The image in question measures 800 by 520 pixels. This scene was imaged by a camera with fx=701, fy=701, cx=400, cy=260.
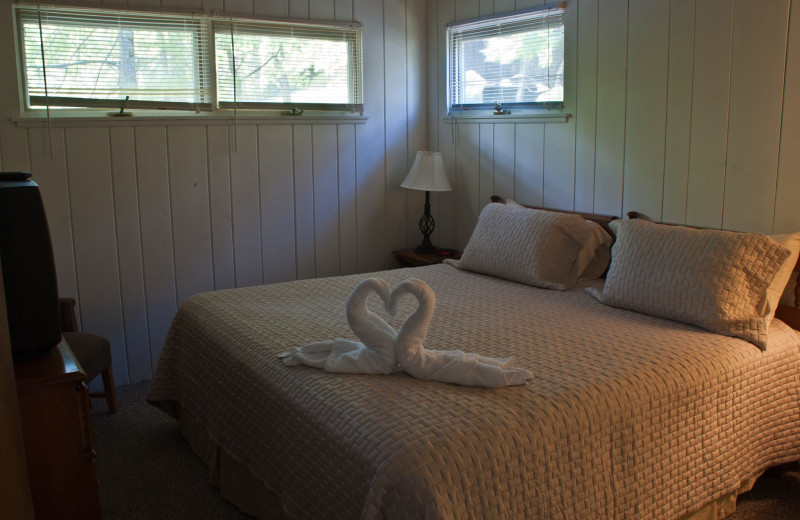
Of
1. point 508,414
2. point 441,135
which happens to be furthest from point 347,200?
point 508,414

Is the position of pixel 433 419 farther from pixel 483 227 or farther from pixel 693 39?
pixel 693 39

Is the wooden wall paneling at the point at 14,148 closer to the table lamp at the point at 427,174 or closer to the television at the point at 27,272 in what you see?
the television at the point at 27,272

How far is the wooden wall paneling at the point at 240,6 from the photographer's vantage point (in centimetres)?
362

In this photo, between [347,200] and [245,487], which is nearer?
[245,487]

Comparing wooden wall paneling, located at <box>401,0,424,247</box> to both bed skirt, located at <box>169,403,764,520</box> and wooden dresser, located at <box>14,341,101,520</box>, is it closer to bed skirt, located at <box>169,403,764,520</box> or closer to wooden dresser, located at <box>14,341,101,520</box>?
bed skirt, located at <box>169,403,764,520</box>

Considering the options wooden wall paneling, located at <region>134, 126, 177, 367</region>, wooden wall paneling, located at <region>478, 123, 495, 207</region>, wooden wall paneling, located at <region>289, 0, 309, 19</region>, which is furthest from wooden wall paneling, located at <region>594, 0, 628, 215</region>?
wooden wall paneling, located at <region>134, 126, 177, 367</region>

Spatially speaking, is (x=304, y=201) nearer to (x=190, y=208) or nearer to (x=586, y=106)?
(x=190, y=208)

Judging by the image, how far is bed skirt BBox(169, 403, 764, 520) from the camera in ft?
7.14

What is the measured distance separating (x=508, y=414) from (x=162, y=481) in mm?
1517

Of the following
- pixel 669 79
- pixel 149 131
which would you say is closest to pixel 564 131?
pixel 669 79

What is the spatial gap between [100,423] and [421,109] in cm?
254

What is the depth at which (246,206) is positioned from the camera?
381 centimetres

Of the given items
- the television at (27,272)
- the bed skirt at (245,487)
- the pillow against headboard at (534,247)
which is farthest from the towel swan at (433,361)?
the pillow against headboard at (534,247)

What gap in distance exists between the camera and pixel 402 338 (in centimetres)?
204
